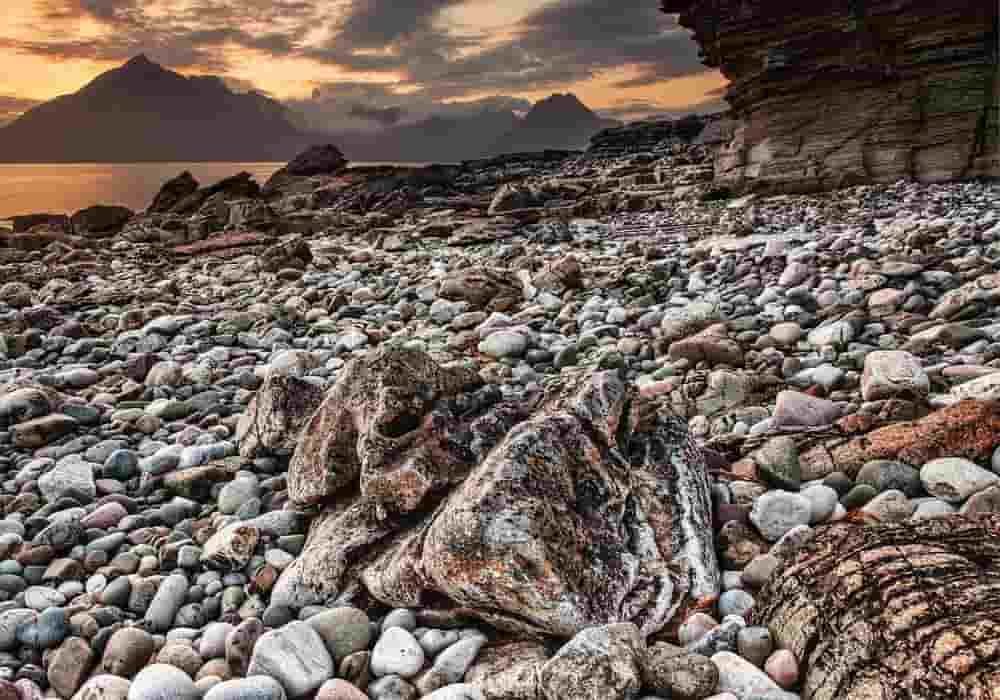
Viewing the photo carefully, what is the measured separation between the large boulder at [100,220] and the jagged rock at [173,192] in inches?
59.0

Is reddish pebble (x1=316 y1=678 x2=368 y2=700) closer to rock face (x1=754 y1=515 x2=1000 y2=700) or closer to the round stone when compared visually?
the round stone

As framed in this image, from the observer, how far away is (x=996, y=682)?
5.41 feet

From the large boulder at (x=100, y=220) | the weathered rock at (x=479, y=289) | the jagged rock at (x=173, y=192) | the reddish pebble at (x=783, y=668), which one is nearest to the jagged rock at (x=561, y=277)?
the weathered rock at (x=479, y=289)

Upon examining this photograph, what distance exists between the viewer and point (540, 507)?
2436 millimetres

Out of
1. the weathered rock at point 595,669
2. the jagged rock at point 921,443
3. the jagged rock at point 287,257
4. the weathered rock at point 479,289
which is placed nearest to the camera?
the weathered rock at point 595,669

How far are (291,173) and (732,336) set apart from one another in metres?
33.6

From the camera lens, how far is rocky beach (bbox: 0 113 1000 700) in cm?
214

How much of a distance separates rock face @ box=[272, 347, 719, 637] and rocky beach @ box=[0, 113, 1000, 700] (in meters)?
0.01

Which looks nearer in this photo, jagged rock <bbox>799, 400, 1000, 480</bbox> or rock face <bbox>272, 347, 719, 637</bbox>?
rock face <bbox>272, 347, 719, 637</bbox>

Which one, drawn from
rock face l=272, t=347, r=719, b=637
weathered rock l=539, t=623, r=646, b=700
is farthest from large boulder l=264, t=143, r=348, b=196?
weathered rock l=539, t=623, r=646, b=700

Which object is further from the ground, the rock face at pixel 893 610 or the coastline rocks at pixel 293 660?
the rock face at pixel 893 610

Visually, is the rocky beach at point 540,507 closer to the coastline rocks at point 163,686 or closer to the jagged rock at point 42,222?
the coastline rocks at point 163,686

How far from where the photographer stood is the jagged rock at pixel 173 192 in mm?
26312

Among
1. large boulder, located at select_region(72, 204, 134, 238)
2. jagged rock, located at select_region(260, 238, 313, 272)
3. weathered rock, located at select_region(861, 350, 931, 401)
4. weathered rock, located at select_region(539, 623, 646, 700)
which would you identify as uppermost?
large boulder, located at select_region(72, 204, 134, 238)
